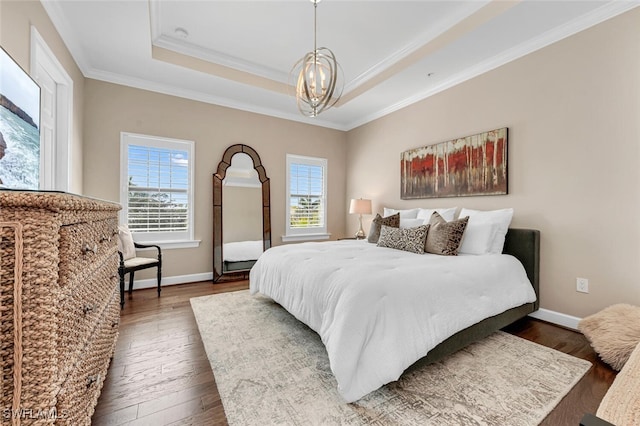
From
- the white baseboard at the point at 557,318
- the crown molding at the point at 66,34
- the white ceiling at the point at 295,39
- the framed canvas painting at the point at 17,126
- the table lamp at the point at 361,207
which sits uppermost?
the white ceiling at the point at 295,39

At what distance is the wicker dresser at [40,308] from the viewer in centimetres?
72

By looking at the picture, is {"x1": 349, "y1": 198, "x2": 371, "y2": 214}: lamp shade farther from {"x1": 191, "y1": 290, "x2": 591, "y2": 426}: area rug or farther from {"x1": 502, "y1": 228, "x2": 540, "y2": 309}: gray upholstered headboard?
{"x1": 191, "y1": 290, "x2": 591, "y2": 426}: area rug

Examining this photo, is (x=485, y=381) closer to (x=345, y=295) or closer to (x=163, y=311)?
(x=345, y=295)

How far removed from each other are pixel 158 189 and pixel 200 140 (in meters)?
0.92

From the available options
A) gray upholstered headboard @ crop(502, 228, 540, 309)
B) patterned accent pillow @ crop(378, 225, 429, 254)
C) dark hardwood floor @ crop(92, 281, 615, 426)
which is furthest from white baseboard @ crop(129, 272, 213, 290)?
gray upholstered headboard @ crop(502, 228, 540, 309)

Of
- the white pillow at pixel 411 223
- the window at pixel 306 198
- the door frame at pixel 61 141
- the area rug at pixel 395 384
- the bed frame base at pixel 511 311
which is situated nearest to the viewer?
the area rug at pixel 395 384

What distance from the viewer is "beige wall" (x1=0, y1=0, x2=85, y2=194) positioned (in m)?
1.69

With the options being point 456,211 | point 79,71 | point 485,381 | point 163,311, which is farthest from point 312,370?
point 79,71

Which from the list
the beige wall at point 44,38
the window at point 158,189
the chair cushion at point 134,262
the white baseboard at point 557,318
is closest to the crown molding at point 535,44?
the white baseboard at point 557,318

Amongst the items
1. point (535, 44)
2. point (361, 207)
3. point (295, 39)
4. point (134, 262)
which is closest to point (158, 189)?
point (134, 262)

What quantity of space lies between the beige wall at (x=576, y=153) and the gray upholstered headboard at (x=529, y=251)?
114 millimetres

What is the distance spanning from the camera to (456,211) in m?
3.48

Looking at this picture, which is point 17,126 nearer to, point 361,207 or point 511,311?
point 511,311

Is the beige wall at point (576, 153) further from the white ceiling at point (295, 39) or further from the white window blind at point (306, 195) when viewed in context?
the white window blind at point (306, 195)
